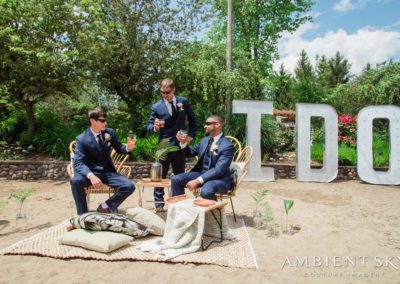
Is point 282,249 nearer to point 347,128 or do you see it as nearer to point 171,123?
point 171,123

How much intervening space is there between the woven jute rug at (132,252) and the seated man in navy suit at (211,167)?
2.21ft

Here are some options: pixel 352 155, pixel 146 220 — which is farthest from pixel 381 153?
pixel 146 220

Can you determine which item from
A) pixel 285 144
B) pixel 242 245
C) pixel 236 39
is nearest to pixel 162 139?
pixel 242 245

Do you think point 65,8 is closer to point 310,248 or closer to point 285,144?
point 285,144

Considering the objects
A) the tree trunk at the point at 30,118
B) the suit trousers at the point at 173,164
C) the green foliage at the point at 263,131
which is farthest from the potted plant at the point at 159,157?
the tree trunk at the point at 30,118

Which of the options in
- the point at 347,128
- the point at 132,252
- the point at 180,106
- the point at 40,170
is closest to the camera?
the point at 132,252

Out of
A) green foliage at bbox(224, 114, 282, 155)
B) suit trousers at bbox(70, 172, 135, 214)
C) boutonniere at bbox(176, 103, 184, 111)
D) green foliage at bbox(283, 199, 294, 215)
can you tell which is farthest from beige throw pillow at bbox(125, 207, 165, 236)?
green foliage at bbox(224, 114, 282, 155)

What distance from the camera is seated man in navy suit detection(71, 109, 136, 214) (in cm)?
420

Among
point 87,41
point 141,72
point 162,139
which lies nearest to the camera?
point 162,139

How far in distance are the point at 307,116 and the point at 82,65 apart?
5.92 m

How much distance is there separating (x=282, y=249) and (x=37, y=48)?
7258mm

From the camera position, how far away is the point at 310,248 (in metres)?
3.78

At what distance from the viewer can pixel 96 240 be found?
3488mm

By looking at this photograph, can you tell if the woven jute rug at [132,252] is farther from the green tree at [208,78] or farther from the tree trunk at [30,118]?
the green tree at [208,78]
